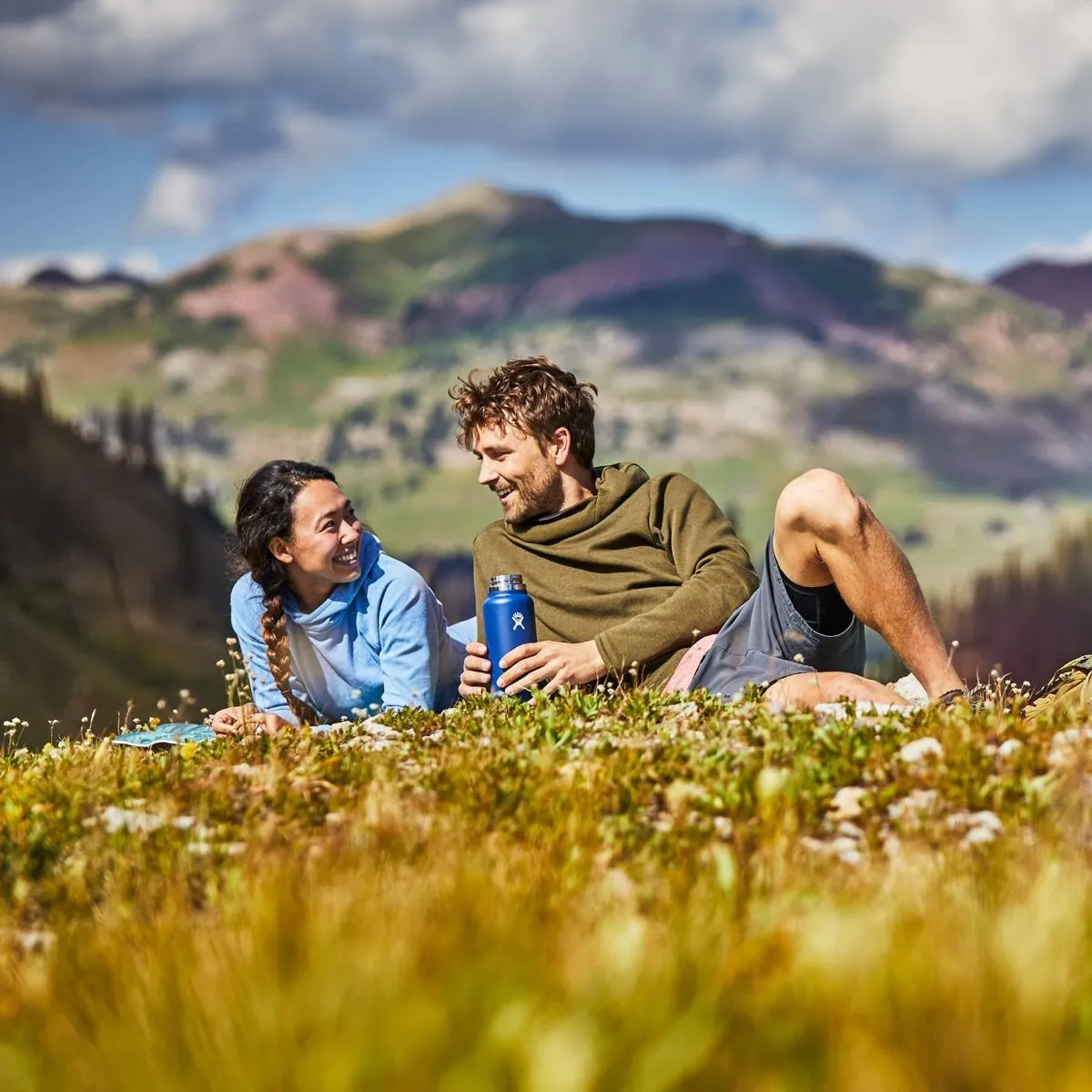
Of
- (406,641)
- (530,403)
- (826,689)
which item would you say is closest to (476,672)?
(406,641)

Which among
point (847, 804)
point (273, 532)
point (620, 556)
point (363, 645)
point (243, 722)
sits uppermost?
point (273, 532)

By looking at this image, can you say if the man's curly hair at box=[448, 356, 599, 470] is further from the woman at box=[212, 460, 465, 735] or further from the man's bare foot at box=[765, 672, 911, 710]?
the man's bare foot at box=[765, 672, 911, 710]

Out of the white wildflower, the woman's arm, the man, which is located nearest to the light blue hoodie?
the woman's arm

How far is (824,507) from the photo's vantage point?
702 cm

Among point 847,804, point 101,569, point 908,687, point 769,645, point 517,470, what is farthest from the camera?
point 101,569

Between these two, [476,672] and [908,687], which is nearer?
[476,672]

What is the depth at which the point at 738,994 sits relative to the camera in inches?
120

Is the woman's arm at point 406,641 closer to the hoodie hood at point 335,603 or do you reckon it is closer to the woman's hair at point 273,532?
the hoodie hood at point 335,603

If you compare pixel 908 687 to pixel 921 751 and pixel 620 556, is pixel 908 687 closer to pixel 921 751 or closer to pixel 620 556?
pixel 620 556

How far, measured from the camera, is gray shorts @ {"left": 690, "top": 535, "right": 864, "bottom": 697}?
7.62 m

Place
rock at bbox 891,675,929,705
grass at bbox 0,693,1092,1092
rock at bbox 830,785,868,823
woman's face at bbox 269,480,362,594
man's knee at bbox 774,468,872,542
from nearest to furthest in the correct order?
grass at bbox 0,693,1092,1092
rock at bbox 830,785,868,823
man's knee at bbox 774,468,872,542
woman's face at bbox 269,480,362,594
rock at bbox 891,675,929,705

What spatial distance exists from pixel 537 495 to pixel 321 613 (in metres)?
1.34

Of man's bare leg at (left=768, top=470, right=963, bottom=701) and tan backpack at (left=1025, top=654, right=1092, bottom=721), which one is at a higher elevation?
man's bare leg at (left=768, top=470, right=963, bottom=701)

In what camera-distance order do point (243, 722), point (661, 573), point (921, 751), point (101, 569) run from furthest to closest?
point (101, 569) < point (661, 573) < point (243, 722) < point (921, 751)
